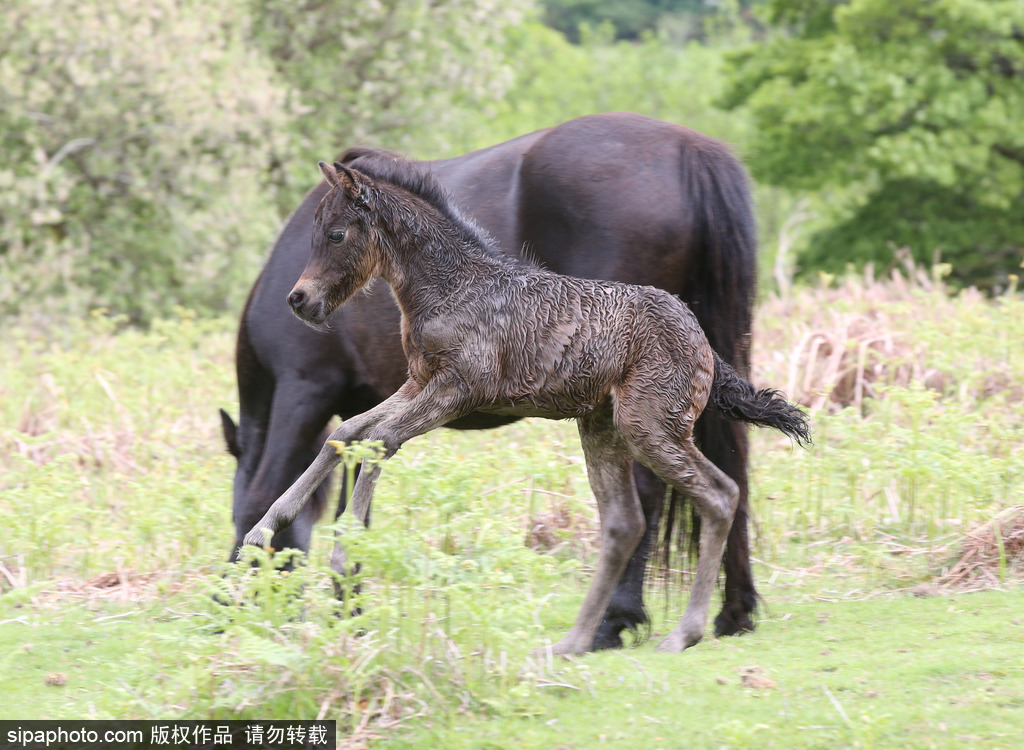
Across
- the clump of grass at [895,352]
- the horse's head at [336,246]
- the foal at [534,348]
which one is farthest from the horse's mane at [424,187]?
the clump of grass at [895,352]

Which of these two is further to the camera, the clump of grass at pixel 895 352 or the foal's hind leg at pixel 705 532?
the clump of grass at pixel 895 352

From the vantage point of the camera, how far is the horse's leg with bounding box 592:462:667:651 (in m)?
5.00

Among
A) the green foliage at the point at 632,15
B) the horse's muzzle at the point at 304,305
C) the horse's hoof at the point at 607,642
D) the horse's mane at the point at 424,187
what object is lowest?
the horse's hoof at the point at 607,642

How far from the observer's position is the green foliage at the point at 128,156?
1448cm

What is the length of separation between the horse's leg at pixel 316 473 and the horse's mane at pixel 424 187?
77 cm

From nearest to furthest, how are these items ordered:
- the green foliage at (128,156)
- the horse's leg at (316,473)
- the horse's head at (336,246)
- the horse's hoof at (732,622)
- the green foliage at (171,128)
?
1. the horse's leg at (316,473)
2. the horse's head at (336,246)
3. the horse's hoof at (732,622)
4. the green foliage at (128,156)
5. the green foliage at (171,128)

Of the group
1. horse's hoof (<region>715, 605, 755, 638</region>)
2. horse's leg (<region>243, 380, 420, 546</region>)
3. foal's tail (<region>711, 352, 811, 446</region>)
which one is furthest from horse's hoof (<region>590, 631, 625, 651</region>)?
horse's leg (<region>243, 380, 420, 546</region>)

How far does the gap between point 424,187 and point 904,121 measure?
57.8 ft

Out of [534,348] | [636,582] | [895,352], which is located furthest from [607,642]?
[895,352]

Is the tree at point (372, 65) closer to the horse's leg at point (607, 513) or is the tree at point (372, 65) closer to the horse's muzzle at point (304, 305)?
the horse's muzzle at point (304, 305)

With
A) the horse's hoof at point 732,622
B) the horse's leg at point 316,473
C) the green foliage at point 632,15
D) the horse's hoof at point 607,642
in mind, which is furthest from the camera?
the green foliage at point 632,15

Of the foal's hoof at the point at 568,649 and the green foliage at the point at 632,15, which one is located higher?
the green foliage at the point at 632,15

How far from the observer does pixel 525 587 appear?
421 cm

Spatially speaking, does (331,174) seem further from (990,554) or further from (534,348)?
(990,554)
